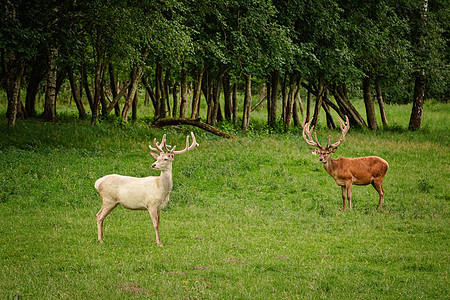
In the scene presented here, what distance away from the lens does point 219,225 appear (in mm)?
11859

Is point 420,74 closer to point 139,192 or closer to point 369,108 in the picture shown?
point 369,108

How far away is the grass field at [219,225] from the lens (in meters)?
7.85

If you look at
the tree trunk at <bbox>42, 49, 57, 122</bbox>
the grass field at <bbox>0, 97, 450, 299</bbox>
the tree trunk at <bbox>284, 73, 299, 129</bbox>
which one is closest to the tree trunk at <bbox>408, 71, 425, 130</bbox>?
the tree trunk at <bbox>284, 73, 299, 129</bbox>

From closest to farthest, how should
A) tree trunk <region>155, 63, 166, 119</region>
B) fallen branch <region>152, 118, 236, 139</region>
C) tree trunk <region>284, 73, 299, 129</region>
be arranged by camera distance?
fallen branch <region>152, 118, 236, 139</region> < tree trunk <region>284, 73, 299, 129</region> < tree trunk <region>155, 63, 166, 119</region>

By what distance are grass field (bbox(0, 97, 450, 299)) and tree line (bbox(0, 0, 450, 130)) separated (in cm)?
342

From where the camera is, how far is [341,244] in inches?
415

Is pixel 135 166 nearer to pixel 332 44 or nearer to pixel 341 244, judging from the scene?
pixel 341 244

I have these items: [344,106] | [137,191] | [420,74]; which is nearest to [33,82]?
[344,106]

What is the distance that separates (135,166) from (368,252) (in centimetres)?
933

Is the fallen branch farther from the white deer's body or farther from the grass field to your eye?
the white deer's body

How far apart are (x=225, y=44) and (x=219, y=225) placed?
1335 cm

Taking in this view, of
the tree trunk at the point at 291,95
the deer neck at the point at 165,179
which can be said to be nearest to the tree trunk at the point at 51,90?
the tree trunk at the point at 291,95

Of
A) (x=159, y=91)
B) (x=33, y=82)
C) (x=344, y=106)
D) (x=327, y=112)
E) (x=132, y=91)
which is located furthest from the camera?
(x=327, y=112)

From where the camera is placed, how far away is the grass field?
7.85 metres
